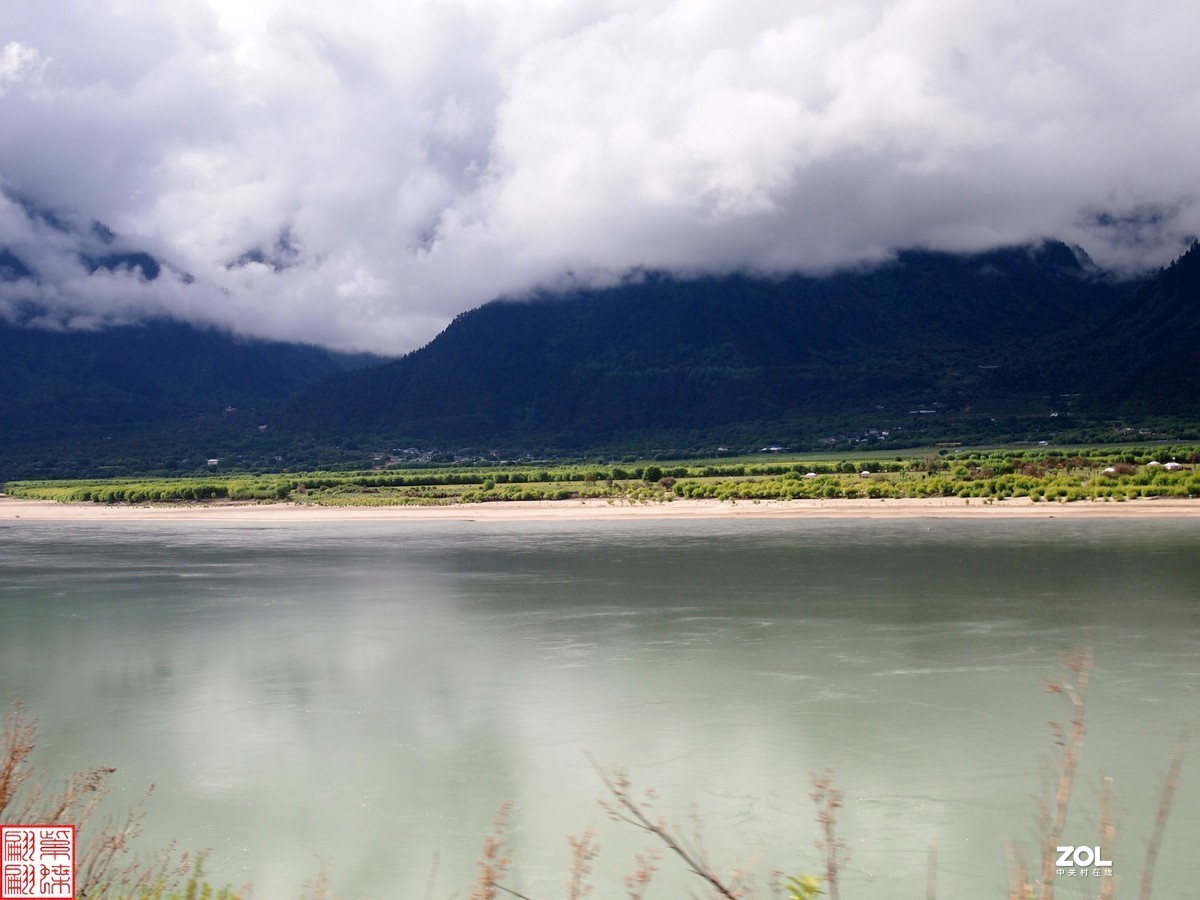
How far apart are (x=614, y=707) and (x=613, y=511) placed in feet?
146

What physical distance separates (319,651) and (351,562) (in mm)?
17945

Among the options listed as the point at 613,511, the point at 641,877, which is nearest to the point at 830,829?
the point at 641,877

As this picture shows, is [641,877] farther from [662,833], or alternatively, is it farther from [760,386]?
[760,386]

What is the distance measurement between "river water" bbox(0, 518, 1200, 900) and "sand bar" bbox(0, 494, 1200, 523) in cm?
1786

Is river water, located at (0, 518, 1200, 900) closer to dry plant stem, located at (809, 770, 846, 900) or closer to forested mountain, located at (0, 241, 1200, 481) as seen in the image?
dry plant stem, located at (809, 770, 846, 900)

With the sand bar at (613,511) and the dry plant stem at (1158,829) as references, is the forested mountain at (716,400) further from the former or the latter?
the dry plant stem at (1158,829)

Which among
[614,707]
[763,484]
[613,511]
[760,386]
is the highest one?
[760,386]

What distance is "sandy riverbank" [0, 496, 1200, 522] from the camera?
2040 inches

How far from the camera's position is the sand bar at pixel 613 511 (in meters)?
51.8

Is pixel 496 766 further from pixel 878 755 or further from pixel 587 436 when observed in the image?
pixel 587 436

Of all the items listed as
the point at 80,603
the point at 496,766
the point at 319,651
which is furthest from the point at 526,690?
the point at 80,603

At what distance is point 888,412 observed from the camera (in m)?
153

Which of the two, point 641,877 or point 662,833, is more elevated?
point 662,833

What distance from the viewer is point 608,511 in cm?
6122
